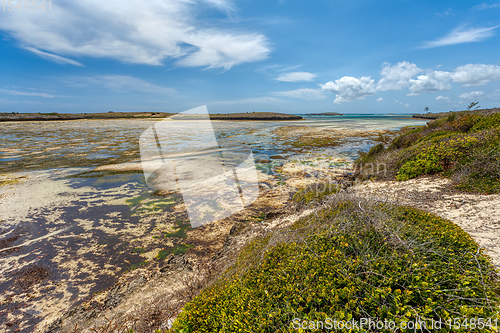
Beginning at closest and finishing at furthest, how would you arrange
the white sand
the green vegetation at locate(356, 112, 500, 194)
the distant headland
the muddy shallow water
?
the white sand
the muddy shallow water
the green vegetation at locate(356, 112, 500, 194)
the distant headland

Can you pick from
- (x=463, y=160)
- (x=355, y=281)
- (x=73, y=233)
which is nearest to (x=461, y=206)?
Result: (x=463, y=160)

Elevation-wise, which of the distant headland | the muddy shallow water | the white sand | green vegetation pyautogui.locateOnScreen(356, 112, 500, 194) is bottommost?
the muddy shallow water

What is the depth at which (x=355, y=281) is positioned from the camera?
2.93 m

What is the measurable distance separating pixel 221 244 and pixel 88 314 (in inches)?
143

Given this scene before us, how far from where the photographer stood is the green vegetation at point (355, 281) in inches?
101

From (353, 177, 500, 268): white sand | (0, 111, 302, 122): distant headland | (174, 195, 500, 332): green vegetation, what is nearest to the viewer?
(174, 195, 500, 332): green vegetation

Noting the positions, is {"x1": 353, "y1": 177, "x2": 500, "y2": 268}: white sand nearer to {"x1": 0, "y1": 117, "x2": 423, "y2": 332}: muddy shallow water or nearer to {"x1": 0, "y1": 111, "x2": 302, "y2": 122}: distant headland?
{"x1": 0, "y1": 117, "x2": 423, "y2": 332}: muddy shallow water

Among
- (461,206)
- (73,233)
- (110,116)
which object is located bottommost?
(73,233)

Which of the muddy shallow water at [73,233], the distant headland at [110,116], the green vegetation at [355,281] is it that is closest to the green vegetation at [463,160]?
the green vegetation at [355,281]

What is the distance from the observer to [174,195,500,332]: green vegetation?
2.56 meters

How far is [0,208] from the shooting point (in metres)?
9.24

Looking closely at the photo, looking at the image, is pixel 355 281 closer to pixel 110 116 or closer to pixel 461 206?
pixel 461 206

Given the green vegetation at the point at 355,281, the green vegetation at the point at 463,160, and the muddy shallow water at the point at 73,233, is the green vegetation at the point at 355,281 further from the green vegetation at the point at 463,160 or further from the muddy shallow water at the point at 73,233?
the green vegetation at the point at 463,160

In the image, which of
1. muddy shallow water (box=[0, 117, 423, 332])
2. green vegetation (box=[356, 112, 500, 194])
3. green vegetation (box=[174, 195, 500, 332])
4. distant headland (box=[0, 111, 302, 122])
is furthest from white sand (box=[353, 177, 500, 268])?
distant headland (box=[0, 111, 302, 122])
